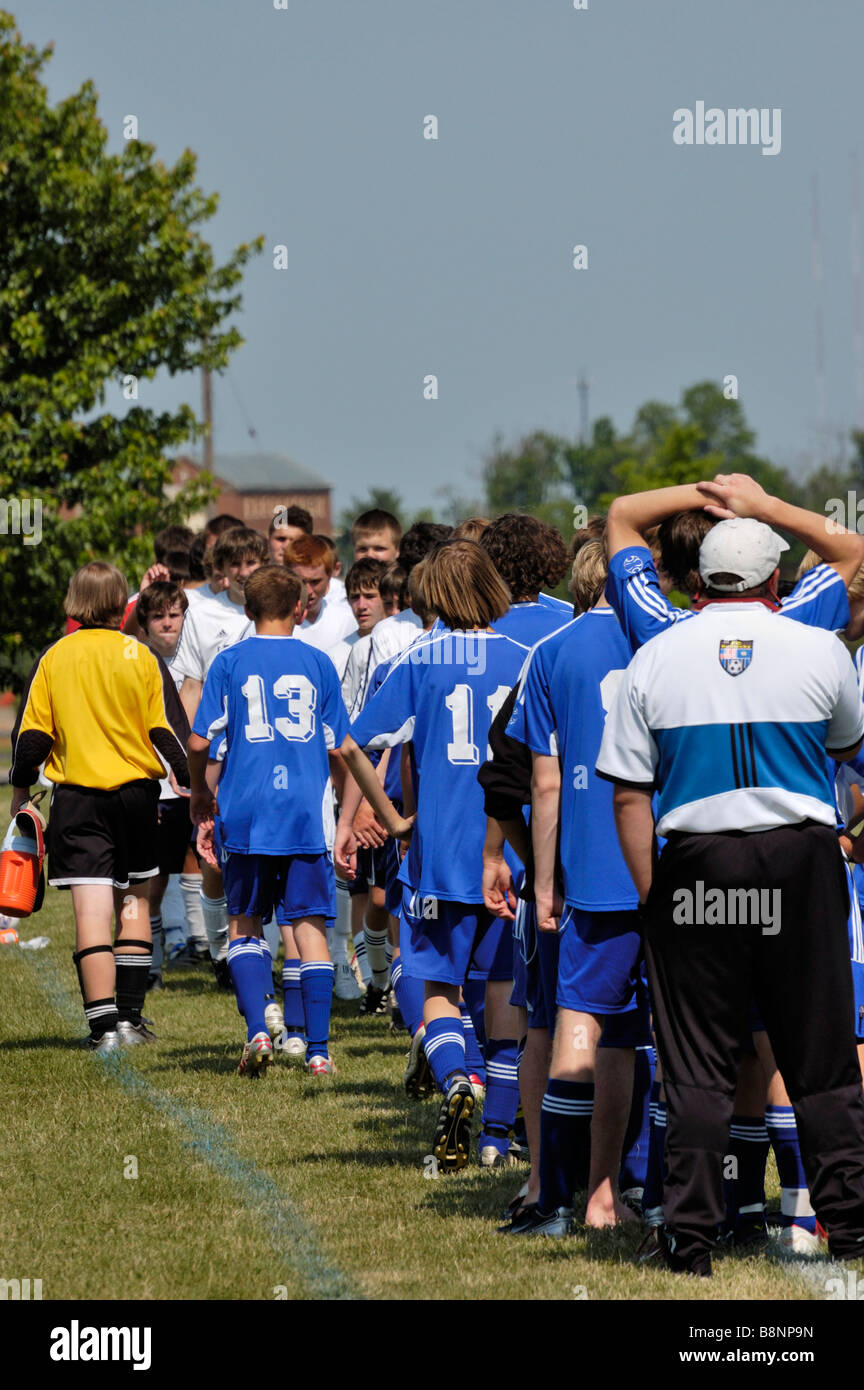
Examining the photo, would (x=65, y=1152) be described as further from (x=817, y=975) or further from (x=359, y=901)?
(x=359, y=901)

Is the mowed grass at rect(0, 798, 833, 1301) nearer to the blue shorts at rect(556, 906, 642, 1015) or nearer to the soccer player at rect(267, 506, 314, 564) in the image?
the blue shorts at rect(556, 906, 642, 1015)

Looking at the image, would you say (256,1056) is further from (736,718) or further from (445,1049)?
(736,718)

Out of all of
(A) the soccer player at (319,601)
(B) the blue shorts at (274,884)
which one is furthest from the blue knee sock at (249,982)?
(A) the soccer player at (319,601)

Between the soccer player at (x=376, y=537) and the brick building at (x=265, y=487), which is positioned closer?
the soccer player at (x=376, y=537)

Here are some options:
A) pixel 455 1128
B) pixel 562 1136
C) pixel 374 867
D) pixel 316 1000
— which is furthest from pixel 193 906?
pixel 562 1136

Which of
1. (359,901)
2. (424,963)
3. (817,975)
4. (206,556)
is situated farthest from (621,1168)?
(206,556)

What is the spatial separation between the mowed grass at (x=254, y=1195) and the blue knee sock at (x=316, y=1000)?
19 centimetres

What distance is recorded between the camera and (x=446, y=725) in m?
6.70

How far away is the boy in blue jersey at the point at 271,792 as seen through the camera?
8242 mm

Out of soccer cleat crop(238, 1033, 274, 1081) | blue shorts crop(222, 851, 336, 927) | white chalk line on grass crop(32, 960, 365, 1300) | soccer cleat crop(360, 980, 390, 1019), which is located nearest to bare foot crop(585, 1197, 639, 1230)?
white chalk line on grass crop(32, 960, 365, 1300)

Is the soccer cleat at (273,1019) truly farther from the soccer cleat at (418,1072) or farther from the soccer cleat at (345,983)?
the soccer cleat at (345,983)

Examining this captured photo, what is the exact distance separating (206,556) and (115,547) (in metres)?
21.3
